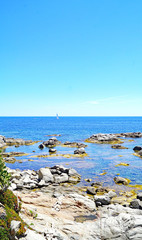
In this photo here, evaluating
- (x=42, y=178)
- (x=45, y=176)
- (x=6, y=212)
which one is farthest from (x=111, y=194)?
(x=6, y=212)

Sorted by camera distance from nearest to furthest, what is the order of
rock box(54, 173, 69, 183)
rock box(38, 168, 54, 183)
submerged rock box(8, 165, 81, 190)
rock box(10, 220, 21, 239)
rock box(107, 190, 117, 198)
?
rock box(10, 220, 21, 239) → rock box(107, 190, 117, 198) → submerged rock box(8, 165, 81, 190) → rock box(38, 168, 54, 183) → rock box(54, 173, 69, 183)

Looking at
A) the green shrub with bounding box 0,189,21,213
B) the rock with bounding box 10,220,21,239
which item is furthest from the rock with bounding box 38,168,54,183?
the rock with bounding box 10,220,21,239

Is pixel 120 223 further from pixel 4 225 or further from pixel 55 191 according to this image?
pixel 55 191

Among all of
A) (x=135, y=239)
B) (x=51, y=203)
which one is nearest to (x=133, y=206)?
(x=135, y=239)

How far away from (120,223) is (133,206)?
6912 millimetres

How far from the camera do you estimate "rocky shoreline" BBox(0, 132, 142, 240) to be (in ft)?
53.0

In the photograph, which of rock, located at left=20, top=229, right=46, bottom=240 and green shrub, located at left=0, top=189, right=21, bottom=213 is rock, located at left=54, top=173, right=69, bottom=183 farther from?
rock, located at left=20, top=229, right=46, bottom=240

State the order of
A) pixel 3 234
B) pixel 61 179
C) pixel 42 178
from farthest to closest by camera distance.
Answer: pixel 61 179 < pixel 42 178 < pixel 3 234

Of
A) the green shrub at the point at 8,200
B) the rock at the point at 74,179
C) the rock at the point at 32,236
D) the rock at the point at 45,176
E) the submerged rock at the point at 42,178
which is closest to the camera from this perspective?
the rock at the point at 32,236

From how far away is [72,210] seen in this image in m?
21.9

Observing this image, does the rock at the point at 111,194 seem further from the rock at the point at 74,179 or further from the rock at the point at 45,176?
the rock at the point at 45,176

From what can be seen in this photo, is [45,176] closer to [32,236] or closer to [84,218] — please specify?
[84,218]

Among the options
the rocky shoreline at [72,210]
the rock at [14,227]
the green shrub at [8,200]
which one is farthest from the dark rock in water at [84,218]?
the rock at [14,227]

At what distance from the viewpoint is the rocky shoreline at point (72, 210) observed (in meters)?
16.2
